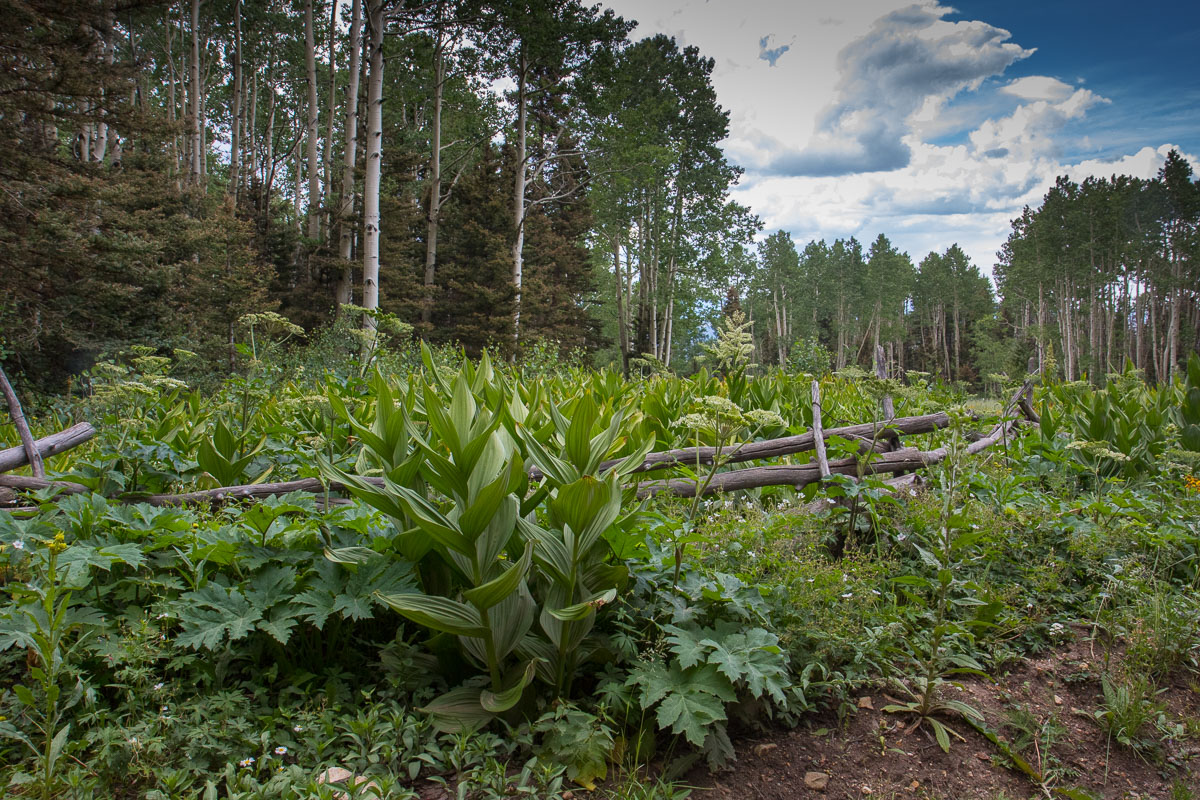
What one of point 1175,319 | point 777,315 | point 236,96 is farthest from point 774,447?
point 777,315

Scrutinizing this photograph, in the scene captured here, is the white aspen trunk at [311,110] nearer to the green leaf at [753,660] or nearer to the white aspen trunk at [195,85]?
the white aspen trunk at [195,85]

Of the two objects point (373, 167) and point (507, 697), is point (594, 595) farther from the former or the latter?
point (373, 167)

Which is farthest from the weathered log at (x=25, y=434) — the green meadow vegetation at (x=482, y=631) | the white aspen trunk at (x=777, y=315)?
the white aspen trunk at (x=777, y=315)

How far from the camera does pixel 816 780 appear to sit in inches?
62.1

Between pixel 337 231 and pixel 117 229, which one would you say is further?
pixel 337 231

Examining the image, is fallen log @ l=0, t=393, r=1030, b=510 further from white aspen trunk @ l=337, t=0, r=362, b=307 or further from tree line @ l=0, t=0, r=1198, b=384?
white aspen trunk @ l=337, t=0, r=362, b=307

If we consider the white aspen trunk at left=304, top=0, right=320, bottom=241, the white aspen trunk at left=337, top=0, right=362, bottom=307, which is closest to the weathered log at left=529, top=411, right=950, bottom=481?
the white aspen trunk at left=337, top=0, right=362, bottom=307

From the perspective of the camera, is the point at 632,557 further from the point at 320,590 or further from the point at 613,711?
the point at 320,590

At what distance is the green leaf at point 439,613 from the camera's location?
4.82 feet

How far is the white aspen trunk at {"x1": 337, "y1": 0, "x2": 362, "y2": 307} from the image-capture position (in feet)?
37.5

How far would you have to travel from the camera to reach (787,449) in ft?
10.7

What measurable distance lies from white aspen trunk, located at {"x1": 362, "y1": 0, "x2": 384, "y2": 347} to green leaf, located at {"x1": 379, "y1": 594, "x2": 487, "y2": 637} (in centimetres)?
887

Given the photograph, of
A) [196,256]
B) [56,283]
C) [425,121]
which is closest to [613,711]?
[56,283]

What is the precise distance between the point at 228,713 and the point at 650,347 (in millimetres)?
24128
